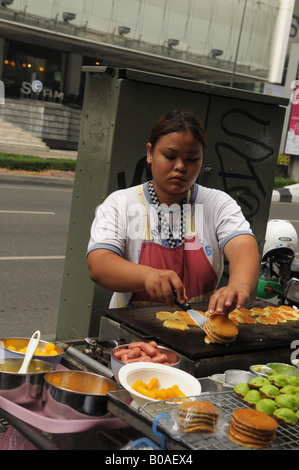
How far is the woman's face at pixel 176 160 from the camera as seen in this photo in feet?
9.27

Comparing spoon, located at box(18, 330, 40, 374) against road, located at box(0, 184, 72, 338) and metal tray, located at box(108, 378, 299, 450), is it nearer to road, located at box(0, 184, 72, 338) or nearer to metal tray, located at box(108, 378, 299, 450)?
metal tray, located at box(108, 378, 299, 450)

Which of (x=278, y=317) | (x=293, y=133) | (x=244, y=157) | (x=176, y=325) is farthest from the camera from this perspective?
(x=293, y=133)

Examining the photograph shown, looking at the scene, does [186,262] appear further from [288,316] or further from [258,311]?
[288,316]

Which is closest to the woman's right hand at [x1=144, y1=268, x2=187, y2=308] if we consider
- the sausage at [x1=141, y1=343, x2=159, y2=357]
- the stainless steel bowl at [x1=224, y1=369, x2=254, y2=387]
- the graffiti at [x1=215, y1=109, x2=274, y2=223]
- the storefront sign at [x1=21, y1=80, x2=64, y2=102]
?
the sausage at [x1=141, y1=343, x2=159, y2=357]

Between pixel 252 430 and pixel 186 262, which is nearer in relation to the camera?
pixel 252 430

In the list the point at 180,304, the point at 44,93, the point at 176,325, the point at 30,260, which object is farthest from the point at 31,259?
the point at 44,93

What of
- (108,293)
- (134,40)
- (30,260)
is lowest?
(30,260)

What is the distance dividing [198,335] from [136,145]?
7.01 feet

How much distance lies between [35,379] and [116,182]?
243 centimetres

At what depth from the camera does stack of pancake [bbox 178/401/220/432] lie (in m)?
1.76

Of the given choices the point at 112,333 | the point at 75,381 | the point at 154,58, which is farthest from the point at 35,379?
the point at 154,58

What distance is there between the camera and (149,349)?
7.55 ft

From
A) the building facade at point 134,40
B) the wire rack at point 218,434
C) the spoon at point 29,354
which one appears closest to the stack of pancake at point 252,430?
the wire rack at point 218,434

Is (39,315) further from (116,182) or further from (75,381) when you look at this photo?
(75,381)
